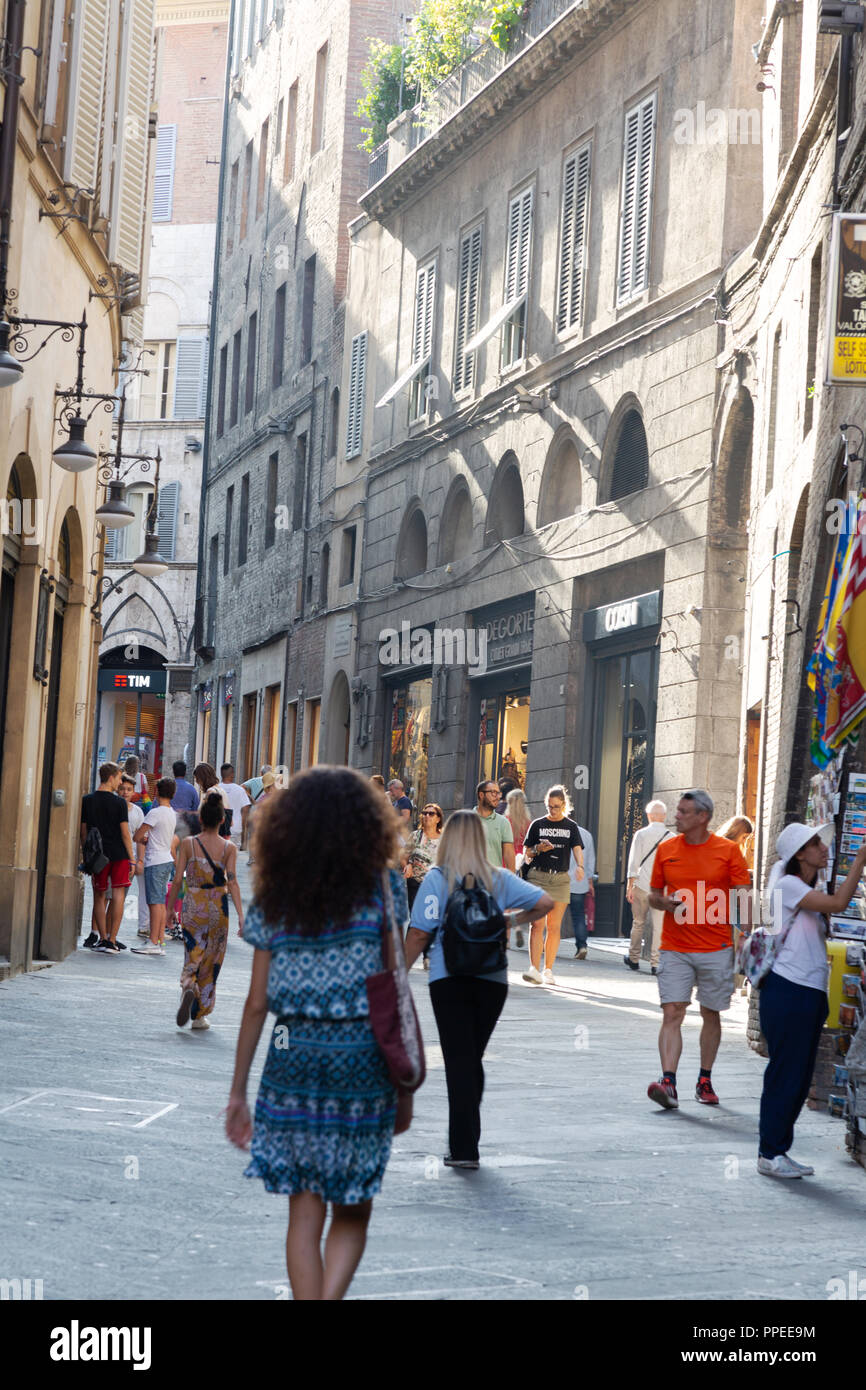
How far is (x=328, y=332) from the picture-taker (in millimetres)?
38125

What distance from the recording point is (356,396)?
35.8m

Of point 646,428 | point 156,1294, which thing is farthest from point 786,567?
point 156,1294

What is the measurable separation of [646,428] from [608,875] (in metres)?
5.46

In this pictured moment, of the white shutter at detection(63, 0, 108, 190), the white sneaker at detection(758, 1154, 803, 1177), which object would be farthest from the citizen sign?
the white sneaker at detection(758, 1154, 803, 1177)

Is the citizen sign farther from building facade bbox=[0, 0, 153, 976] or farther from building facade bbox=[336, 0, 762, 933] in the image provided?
building facade bbox=[0, 0, 153, 976]

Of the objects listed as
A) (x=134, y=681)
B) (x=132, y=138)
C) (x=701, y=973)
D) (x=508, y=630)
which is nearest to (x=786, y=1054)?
(x=701, y=973)

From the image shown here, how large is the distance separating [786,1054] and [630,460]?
16.1 metres

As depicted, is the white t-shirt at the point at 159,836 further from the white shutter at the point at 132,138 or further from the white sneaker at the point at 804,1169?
the white sneaker at the point at 804,1169

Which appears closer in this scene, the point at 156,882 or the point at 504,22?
the point at 156,882

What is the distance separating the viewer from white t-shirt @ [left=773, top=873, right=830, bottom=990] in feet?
28.8

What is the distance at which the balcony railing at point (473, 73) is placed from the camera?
27.5m

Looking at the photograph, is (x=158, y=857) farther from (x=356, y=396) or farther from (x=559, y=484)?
(x=356, y=396)

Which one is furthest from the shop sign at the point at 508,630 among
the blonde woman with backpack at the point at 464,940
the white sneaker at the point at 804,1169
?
the white sneaker at the point at 804,1169
